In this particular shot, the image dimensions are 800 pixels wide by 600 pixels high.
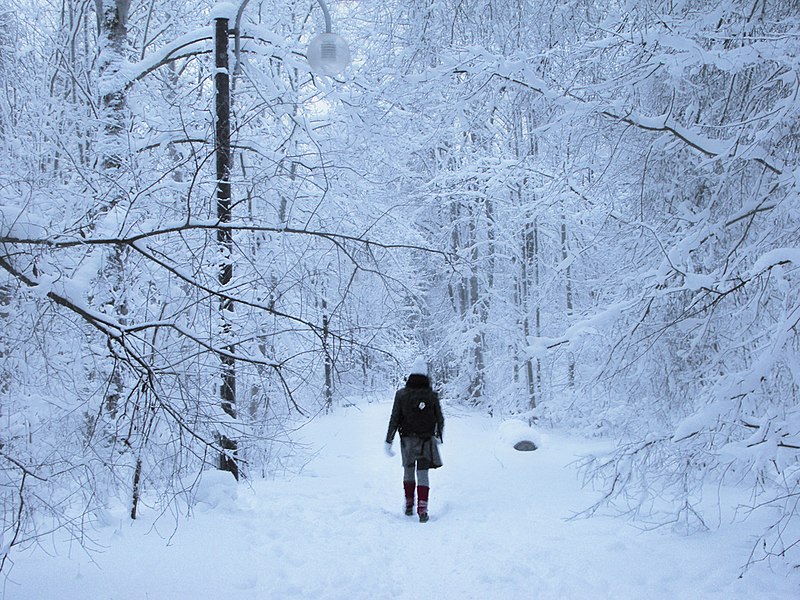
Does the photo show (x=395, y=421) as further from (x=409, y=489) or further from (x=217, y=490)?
(x=217, y=490)

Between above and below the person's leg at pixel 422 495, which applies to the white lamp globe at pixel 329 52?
above

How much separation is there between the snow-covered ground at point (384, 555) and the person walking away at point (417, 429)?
44cm

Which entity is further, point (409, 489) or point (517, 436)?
point (517, 436)

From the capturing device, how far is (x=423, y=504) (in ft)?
24.6

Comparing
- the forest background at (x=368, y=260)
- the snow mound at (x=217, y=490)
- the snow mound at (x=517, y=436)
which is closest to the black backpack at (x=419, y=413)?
the forest background at (x=368, y=260)

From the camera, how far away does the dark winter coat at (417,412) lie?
7.94m

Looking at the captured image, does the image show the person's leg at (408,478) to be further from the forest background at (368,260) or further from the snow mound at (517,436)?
the snow mound at (517,436)

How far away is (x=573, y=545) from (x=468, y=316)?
15.3m

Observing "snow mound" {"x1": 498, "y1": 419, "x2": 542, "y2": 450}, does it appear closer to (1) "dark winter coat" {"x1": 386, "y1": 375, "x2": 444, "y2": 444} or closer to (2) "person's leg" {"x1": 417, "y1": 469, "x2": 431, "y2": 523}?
(1) "dark winter coat" {"x1": 386, "y1": 375, "x2": 444, "y2": 444}

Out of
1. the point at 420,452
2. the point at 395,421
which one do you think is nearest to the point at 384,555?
the point at 420,452

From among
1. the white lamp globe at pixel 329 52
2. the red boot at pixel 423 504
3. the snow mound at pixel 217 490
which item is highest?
the white lamp globe at pixel 329 52

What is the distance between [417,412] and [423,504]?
108cm

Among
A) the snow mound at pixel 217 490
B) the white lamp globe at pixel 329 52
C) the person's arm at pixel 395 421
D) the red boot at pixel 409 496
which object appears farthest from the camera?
the person's arm at pixel 395 421

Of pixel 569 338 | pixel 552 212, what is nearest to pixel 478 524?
pixel 569 338
